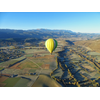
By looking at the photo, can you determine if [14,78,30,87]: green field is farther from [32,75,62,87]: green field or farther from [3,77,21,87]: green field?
[32,75,62,87]: green field

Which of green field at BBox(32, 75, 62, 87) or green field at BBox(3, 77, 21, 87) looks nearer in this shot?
green field at BBox(32, 75, 62, 87)

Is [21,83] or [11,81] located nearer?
[21,83]

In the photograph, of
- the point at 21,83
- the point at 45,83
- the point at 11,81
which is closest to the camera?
the point at 45,83

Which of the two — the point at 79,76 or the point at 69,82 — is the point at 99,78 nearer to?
the point at 79,76

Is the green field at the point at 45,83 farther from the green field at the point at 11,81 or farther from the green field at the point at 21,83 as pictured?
the green field at the point at 11,81

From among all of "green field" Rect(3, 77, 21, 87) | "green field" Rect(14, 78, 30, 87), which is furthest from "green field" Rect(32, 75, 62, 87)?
"green field" Rect(3, 77, 21, 87)

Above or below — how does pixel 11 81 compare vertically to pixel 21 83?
below

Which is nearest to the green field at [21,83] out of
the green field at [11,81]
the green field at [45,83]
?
the green field at [11,81]

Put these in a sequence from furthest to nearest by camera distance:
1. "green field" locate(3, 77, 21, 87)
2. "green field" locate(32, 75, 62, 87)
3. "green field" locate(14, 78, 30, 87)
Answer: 1. "green field" locate(3, 77, 21, 87)
2. "green field" locate(14, 78, 30, 87)
3. "green field" locate(32, 75, 62, 87)

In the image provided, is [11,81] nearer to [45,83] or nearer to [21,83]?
[21,83]

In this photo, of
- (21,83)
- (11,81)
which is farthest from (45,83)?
(11,81)

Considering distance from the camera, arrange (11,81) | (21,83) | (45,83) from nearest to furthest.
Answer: (45,83) < (21,83) < (11,81)
